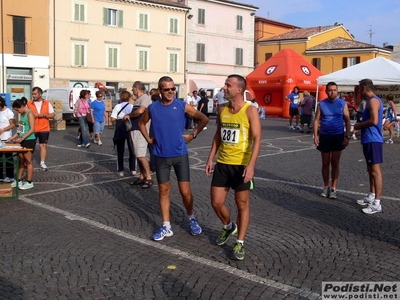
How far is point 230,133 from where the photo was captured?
17.5 feet

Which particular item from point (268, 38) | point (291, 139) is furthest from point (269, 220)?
point (268, 38)

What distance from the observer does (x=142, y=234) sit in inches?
249

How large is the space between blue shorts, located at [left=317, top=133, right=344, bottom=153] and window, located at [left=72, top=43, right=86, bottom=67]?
35263mm

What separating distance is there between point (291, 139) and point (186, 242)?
1313cm

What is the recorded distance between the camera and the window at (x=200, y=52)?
163ft

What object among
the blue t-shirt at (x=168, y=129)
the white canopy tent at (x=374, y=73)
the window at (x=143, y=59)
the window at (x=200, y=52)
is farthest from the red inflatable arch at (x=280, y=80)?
the blue t-shirt at (x=168, y=129)

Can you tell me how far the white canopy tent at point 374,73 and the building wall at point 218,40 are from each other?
3087 centimetres

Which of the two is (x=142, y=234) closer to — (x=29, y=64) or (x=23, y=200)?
(x=23, y=200)

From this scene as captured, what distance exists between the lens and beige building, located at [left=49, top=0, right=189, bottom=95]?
40344mm

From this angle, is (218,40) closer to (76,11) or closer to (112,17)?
(112,17)

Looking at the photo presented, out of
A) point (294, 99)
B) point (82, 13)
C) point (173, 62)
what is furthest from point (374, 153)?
point (173, 62)

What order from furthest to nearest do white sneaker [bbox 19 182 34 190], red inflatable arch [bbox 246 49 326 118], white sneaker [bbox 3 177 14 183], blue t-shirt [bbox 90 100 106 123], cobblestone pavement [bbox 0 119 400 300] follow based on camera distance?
red inflatable arch [bbox 246 49 326 118]
blue t-shirt [bbox 90 100 106 123]
white sneaker [bbox 3 177 14 183]
white sneaker [bbox 19 182 34 190]
cobblestone pavement [bbox 0 119 400 300]

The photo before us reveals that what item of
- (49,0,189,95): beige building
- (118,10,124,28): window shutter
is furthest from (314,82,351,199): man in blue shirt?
(118,10,124,28): window shutter

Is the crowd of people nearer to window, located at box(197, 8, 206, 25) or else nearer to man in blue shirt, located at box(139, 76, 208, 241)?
man in blue shirt, located at box(139, 76, 208, 241)
